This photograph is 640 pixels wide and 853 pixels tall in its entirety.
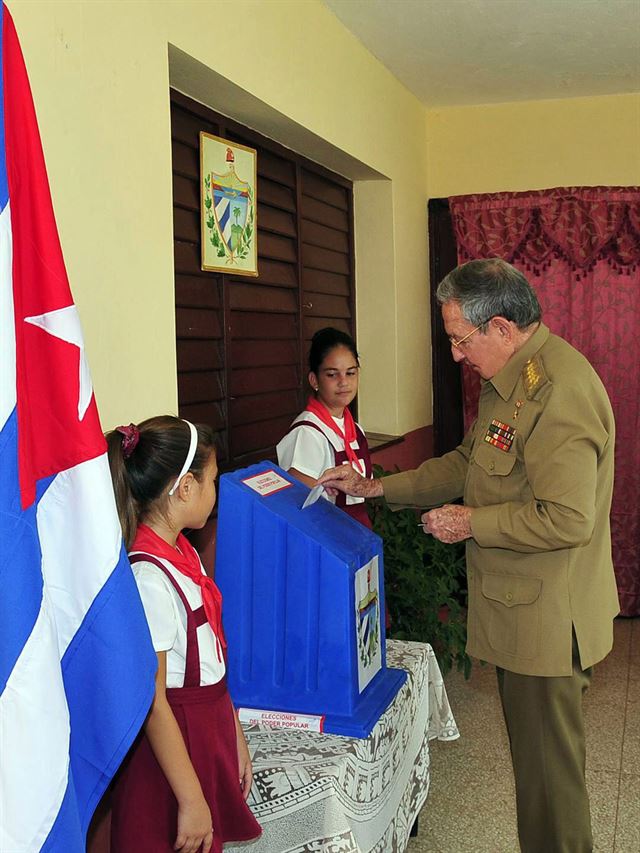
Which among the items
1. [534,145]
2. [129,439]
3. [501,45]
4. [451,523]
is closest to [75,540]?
[129,439]

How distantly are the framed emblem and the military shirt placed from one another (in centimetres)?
107

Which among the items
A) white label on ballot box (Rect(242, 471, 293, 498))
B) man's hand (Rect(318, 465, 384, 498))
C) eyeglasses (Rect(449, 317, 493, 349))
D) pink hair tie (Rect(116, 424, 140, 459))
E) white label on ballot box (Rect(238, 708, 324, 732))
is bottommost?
white label on ballot box (Rect(238, 708, 324, 732))

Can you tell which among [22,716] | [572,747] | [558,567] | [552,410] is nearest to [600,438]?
[552,410]

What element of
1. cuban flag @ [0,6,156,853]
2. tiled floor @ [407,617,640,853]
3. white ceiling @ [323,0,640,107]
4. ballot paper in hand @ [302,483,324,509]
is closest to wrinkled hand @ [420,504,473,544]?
ballot paper in hand @ [302,483,324,509]

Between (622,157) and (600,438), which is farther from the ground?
(622,157)

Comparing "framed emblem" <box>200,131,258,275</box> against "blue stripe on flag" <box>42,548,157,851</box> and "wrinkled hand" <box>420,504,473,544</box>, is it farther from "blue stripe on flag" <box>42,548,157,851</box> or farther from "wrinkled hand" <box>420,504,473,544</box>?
"blue stripe on flag" <box>42,548,157,851</box>

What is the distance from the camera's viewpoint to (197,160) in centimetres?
269

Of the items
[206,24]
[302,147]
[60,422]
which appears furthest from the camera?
[302,147]

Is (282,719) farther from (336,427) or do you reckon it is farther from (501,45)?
(501,45)

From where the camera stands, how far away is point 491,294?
193 cm

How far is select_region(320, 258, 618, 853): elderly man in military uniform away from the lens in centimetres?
185

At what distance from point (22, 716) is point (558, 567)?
1.21 meters

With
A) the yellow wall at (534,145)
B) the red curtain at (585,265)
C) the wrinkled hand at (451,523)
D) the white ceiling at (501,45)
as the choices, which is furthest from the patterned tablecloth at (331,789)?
the yellow wall at (534,145)

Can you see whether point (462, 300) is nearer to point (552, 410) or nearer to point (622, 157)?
point (552, 410)
